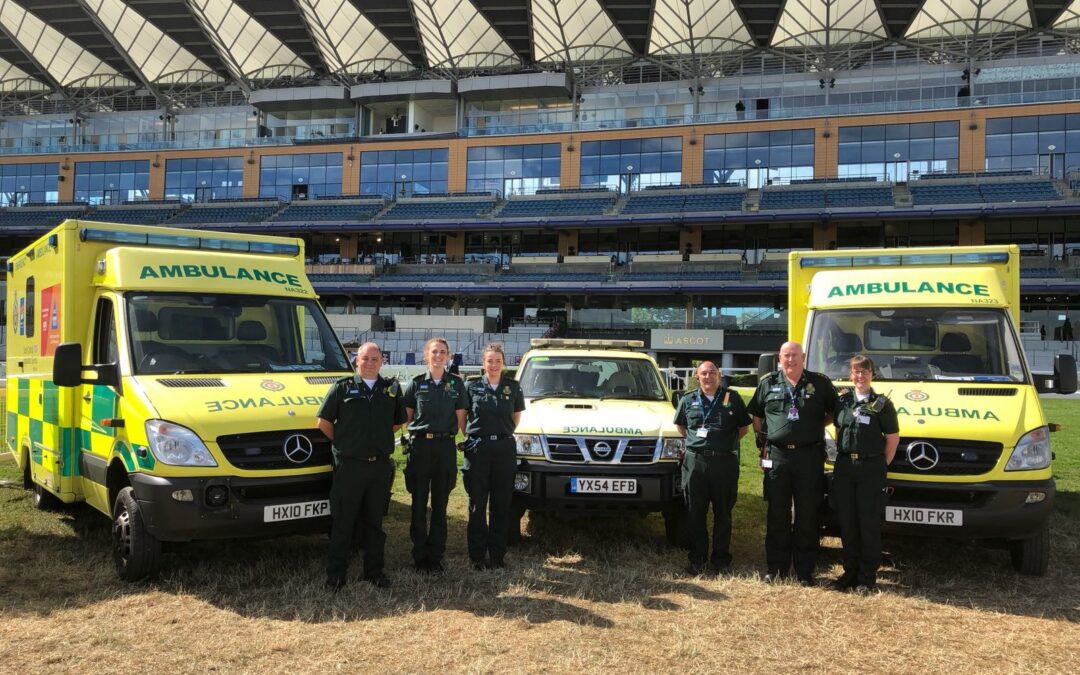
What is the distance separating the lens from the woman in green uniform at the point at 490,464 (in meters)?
6.29

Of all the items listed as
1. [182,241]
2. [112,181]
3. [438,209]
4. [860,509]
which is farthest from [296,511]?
[112,181]

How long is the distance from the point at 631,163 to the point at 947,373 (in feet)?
138

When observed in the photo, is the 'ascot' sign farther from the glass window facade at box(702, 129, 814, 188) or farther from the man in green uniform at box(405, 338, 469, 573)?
the man in green uniform at box(405, 338, 469, 573)

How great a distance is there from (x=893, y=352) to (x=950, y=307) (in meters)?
0.65

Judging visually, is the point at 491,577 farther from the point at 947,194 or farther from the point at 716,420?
the point at 947,194

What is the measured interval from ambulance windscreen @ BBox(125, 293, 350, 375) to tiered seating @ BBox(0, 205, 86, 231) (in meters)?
52.6

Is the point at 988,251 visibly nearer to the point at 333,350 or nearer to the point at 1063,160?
the point at 333,350

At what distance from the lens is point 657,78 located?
49.8 m

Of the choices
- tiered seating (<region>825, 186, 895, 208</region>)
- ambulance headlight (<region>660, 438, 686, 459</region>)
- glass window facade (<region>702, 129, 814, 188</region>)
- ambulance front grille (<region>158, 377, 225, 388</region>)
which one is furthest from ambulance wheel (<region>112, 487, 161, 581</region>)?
glass window facade (<region>702, 129, 814, 188</region>)

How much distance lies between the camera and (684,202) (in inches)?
1761

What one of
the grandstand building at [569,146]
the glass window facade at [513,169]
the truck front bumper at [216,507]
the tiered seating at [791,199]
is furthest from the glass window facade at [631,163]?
the truck front bumper at [216,507]

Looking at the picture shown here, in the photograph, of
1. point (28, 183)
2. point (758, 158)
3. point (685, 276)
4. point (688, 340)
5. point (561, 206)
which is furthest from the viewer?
point (28, 183)

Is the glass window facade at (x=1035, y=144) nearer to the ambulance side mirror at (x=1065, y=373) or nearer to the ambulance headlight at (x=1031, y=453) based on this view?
the ambulance side mirror at (x=1065, y=373)

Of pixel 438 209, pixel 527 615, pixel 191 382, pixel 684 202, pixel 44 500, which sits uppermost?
pixel 438 209
